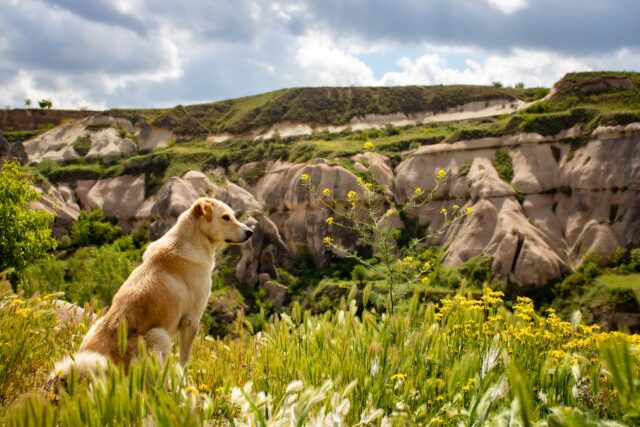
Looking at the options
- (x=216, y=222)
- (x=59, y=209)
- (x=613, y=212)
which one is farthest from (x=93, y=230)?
(x=216, y=222)

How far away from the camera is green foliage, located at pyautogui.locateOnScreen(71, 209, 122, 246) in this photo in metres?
57.7

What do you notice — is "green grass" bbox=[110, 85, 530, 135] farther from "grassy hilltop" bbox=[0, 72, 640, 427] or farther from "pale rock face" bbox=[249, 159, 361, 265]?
"pale rock face" bbox=[249, 159, 361, 265]

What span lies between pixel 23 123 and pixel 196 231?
96.3 metres

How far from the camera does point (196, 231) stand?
21.9 feet

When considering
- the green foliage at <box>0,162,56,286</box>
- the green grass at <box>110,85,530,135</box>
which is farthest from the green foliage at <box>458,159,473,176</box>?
the green foliage at <box>0,162,56,286</box>

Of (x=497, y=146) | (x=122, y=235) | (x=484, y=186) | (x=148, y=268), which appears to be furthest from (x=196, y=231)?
(x=122, y=235)

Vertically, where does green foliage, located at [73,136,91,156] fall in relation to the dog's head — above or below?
above

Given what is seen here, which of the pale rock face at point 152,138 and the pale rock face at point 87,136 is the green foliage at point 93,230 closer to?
the pale rock face at point 87,136

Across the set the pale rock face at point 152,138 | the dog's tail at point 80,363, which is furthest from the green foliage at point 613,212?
the pale rock face at point 152,138

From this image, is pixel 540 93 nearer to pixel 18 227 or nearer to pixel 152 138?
pixel 152 138

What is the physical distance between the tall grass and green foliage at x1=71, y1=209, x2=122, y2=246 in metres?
56.9

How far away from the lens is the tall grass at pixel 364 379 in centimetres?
215

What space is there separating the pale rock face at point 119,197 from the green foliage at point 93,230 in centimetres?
195

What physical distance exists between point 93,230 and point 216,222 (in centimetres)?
5811
